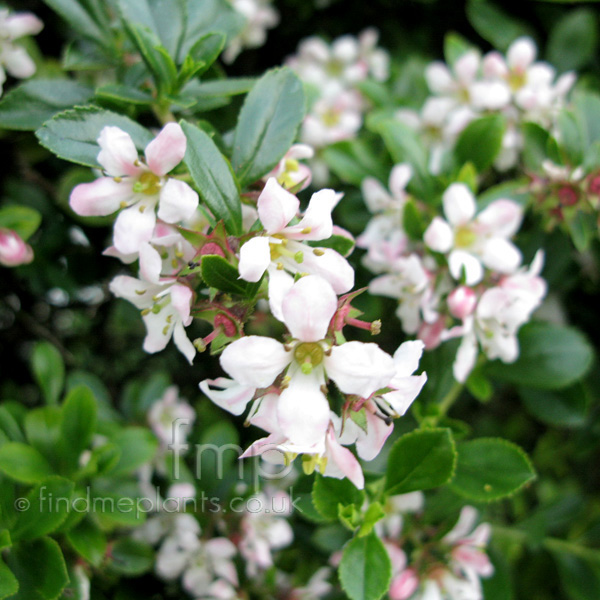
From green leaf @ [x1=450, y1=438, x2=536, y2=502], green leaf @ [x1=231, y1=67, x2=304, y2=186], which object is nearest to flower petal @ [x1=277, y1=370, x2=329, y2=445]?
green leaf @ [x1=231, y1=67, x2=304, y2=186]

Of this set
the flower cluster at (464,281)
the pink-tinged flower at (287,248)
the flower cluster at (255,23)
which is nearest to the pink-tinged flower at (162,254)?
the pink-tinged flower at (287,248)

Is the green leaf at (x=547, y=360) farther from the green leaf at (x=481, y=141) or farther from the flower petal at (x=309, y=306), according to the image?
the flower petal at (x=309, y=306)

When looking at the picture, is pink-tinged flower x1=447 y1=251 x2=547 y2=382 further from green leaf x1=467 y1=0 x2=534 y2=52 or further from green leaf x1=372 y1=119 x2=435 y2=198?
green leaf x1=467 y1=0 x2=534 y2=52

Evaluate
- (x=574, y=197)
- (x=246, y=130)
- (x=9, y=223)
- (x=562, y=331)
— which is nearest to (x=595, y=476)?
(x=562, y=331)

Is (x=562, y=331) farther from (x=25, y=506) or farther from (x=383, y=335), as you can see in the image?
(x=25, y=506)

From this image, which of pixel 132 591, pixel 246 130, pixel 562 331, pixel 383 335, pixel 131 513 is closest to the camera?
pixel 246 130

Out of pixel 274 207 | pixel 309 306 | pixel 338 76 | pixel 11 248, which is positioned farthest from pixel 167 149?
pixel 338 76
